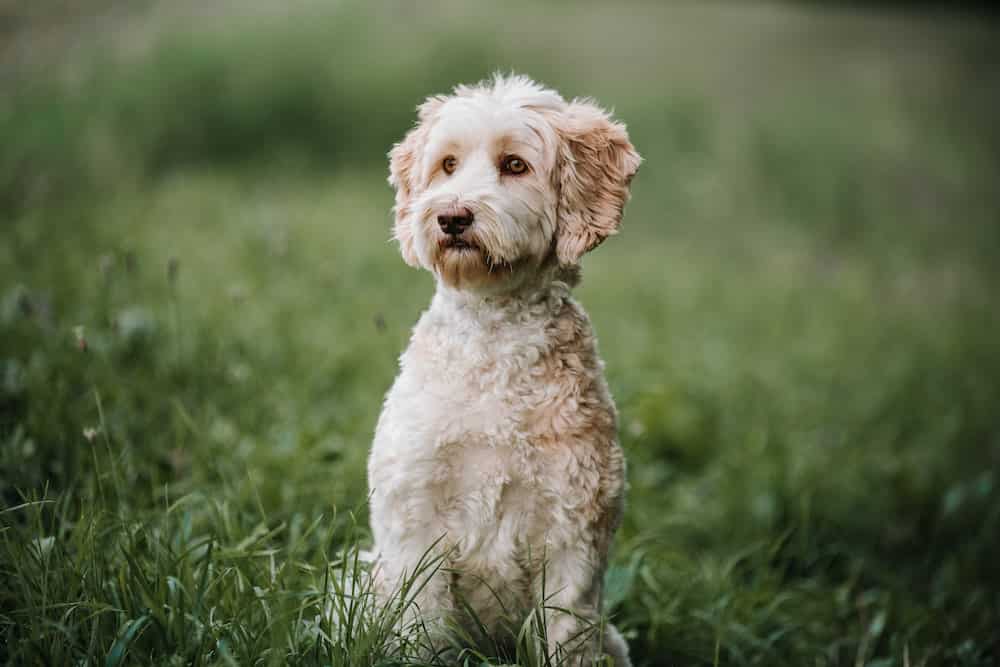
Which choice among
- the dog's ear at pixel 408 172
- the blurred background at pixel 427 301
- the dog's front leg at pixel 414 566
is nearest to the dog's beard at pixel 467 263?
the dog's ear at pixel 408 172

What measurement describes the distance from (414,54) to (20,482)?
310 inches

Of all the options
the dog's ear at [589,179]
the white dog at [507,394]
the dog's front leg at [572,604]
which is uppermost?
the dog's ear at [589,179]

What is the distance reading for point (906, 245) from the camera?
419 inches

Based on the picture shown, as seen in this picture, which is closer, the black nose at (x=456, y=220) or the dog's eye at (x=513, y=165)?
the black nose at (x=456, y=220)

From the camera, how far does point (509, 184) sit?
8.81ft

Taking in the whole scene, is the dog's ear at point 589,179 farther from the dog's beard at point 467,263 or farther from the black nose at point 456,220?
the black nose at point 456,220

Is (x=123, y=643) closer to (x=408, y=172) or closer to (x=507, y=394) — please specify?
(x=507, y=394)

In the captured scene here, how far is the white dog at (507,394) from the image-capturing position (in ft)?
8.43

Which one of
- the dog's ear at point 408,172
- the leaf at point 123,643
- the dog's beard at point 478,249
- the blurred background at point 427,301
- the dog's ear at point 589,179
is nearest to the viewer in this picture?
the leaf at point 123,643

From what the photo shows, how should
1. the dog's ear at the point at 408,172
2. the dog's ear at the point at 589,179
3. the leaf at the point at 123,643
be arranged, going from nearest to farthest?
the leaf at the point at 123,643 < the dog's ear at the point at 589,179 < the dog's ear at the point at 408,172

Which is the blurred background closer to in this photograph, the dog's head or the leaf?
the leaf

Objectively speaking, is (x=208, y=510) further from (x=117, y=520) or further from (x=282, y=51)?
(x=282, y=51)

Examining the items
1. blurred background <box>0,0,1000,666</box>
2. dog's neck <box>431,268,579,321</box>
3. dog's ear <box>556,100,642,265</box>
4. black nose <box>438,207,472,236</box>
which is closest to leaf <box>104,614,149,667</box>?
blurred background <box>0,0,1000,666</box>

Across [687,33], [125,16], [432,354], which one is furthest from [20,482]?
[687,33]
